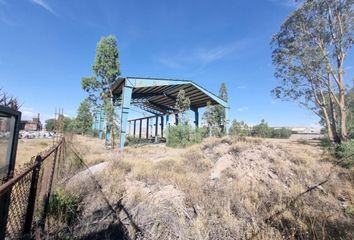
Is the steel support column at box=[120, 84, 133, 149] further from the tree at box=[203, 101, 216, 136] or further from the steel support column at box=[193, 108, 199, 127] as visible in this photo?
the steel support column at box=[193, 108, 199, 127]

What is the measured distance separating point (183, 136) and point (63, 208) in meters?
15.1

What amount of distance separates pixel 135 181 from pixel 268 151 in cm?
642

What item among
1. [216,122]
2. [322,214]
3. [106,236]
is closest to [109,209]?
[106,236]

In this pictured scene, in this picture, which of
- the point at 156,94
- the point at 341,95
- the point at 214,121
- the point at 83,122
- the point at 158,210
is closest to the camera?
the point at 158,210

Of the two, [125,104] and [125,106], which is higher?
[125,104]

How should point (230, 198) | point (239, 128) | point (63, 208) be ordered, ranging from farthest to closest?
point (239, 128), point (230, 198), point (63, 208)

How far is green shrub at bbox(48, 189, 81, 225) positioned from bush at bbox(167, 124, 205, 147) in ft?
45.4

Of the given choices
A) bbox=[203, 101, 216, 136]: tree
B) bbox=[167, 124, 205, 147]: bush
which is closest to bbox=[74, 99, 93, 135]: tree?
bbox=[203, 101, 216, 136]: tree

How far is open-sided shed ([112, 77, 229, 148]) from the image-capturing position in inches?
699

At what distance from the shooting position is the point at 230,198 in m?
5.43

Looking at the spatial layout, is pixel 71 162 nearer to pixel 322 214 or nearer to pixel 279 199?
pixel 279 199

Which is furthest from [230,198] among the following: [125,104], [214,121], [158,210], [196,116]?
[196,116]

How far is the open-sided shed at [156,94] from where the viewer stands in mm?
17766

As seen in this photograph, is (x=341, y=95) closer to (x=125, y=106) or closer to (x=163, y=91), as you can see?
(x=125, y=106)
